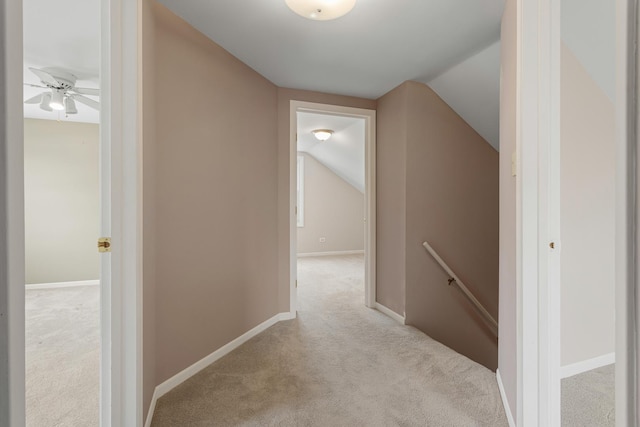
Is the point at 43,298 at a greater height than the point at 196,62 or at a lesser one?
lesser

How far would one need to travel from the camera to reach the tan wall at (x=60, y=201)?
3.99m

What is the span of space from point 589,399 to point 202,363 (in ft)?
7.40

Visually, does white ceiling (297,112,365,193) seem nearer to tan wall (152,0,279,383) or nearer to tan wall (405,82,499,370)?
tan wall (405,82,499,370)

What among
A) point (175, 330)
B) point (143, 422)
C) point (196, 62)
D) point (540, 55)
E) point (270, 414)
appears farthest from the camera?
point (196, 62)

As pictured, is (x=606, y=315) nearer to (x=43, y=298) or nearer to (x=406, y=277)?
(x=406, y=277)

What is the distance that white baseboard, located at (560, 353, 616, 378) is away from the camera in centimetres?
186

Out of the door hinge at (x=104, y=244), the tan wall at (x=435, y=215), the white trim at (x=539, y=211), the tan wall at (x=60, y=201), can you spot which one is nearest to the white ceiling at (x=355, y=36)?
the tan wall at (x=435, y=215)

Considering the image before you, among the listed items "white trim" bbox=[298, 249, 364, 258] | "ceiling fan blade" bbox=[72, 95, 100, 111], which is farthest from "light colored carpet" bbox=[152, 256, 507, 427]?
"white trim" bbox=[298, 249, 364, 258]

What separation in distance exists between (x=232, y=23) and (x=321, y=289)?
318 centimetres

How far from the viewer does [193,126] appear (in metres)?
1.95

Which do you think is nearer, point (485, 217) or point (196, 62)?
point (196, 62)

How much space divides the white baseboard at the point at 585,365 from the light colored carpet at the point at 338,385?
16.4 inches

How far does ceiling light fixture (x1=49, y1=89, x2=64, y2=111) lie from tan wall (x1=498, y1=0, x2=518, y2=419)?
361 centimetres

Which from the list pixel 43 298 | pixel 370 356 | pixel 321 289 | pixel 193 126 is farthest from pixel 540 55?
pixel 43 298
